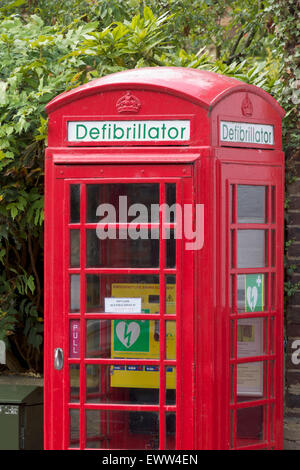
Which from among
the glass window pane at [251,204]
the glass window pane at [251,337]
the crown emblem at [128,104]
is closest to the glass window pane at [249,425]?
the glass window pane at [251,337]

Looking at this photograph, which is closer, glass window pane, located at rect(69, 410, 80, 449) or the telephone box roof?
the telephone box roof

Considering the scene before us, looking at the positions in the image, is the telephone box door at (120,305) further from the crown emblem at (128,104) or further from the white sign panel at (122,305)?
the crown emblem at (128,104)

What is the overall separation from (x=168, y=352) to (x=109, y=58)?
259 centimetres

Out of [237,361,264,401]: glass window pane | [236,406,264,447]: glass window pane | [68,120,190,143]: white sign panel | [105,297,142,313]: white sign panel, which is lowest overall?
[236,406,264,447]: glass window pane

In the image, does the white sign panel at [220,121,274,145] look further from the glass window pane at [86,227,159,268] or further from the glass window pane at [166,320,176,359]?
the glass window pane at [166,320,176,359]

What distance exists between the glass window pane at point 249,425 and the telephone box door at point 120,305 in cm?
45

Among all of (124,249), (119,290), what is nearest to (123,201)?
(124,249)

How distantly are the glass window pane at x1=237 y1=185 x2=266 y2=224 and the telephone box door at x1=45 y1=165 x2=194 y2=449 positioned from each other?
393 millimetres

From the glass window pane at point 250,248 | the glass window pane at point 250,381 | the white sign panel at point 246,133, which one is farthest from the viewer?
the glass window pane at point 250,381

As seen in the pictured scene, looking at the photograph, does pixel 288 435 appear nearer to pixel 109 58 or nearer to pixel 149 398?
pixel 149 398

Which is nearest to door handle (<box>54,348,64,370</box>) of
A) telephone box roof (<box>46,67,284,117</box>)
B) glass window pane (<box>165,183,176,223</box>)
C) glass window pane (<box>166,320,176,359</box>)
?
glass window pane (<box>166,320,176,359</box>)

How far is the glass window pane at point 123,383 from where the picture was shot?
426 cm

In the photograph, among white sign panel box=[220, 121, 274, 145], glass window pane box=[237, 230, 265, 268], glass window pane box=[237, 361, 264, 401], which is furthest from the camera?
glass window pane box=[237, 361, 264, 401]

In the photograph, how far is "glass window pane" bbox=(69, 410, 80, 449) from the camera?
4316 mm
